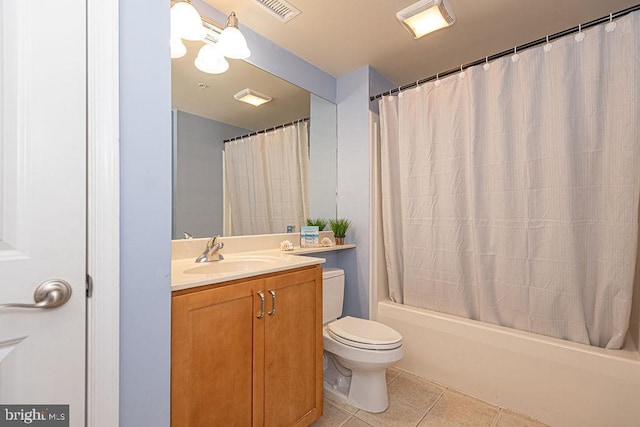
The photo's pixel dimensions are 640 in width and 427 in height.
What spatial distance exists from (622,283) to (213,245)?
2113mm

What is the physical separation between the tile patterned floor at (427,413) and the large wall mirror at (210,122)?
1.22 m

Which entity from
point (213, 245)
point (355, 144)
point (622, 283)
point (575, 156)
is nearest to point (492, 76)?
point (575, 156)

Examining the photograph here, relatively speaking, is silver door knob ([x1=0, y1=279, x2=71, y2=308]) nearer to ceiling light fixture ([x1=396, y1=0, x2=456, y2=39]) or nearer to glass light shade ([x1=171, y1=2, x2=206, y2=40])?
glass light shade ([x1=171, y1=2, x2=206, y2=40])

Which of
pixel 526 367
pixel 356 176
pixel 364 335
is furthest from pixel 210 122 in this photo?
pixel 526 367

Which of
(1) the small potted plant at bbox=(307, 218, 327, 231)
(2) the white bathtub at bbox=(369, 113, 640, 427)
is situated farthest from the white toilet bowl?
(1) the small potted plant at bbox=(307, 218, 327, 231)

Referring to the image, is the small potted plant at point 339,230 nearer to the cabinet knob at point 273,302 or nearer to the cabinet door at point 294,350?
the cabinet door at point 294,350

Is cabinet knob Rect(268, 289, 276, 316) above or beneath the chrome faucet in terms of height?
beneath

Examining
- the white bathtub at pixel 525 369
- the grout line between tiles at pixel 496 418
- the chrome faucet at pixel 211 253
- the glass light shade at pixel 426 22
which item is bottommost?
the grout line between tiles at pixel 496 418

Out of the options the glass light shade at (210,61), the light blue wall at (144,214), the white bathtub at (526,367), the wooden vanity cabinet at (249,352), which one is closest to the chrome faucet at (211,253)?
the wooden vanity cabinet at (249,352)

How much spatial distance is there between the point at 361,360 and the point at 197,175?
56.5 inches

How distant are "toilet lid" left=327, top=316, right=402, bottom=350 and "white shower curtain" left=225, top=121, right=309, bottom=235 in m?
0.79

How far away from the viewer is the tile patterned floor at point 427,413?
5.04 feet

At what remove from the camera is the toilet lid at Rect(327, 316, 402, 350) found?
1.56 meters

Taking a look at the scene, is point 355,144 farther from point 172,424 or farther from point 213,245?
point 172,424
